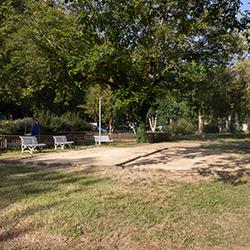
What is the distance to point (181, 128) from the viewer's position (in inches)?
2226

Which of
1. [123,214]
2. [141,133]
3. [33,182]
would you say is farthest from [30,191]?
[141,133]

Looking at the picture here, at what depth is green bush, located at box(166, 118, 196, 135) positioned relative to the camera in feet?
183

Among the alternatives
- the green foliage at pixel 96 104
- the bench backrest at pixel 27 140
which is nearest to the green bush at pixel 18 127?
the green foliage at pixel 96 104

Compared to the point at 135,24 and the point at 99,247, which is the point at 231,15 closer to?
the point at 135,24

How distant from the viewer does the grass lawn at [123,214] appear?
7262mm

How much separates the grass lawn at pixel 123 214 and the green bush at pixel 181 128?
43.9m

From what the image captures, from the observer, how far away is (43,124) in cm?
3338

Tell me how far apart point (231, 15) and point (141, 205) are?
4.86 m

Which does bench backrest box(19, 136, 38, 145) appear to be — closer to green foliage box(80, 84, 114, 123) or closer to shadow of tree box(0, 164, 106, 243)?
shadow of tree box(0, 164, 106, 243)

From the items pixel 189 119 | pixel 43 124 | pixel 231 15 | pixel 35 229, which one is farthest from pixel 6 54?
pixel 189 119

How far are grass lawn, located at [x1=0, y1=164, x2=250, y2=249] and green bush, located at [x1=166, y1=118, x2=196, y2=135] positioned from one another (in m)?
43.9

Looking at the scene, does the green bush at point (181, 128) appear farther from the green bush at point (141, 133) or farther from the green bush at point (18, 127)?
the green bush at point (18, 127)

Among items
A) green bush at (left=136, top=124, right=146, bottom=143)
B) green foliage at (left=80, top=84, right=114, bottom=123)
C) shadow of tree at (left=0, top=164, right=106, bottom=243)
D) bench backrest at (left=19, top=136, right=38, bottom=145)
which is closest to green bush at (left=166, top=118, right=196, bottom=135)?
green foliage at (left=80, top=84, right=114, bottom=123)

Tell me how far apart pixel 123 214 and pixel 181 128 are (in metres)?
48.6
